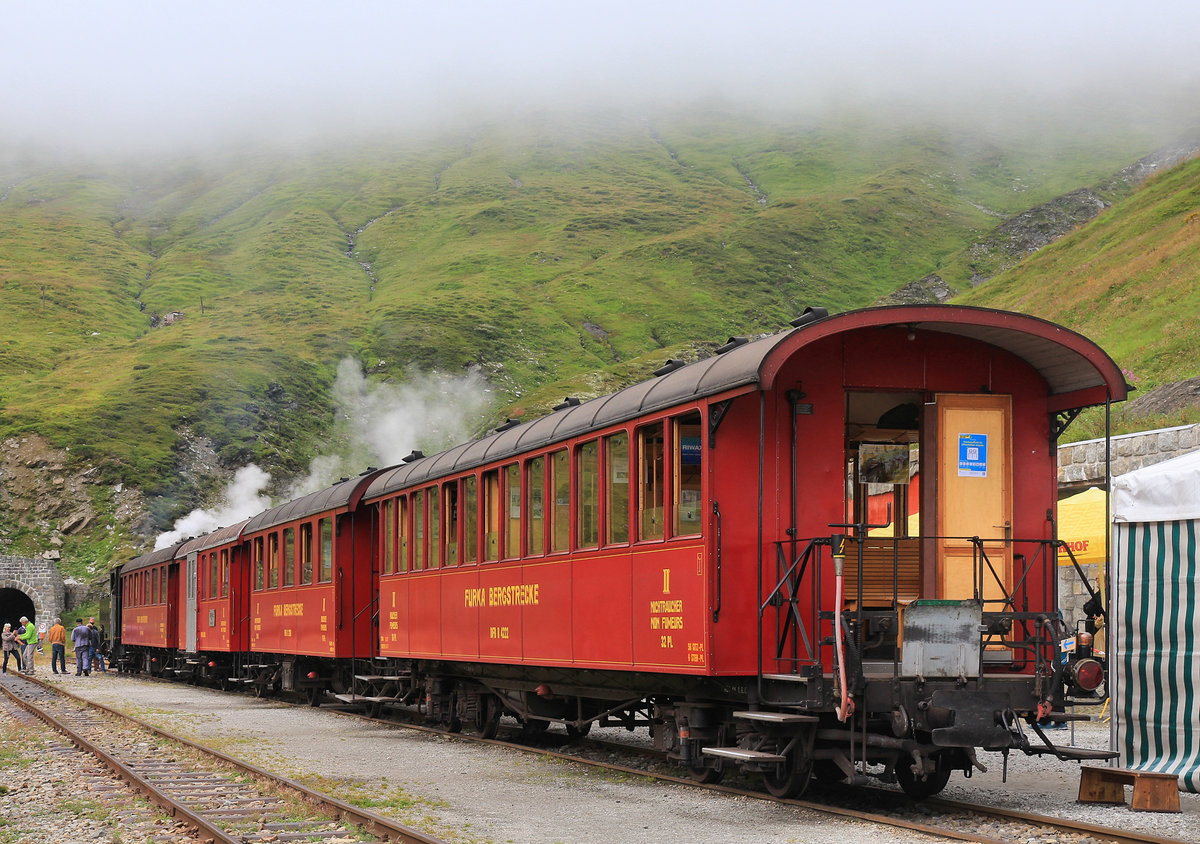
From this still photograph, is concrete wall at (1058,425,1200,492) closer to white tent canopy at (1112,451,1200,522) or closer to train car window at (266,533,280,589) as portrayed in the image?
white tent canopy at (1112,451,1200,522)

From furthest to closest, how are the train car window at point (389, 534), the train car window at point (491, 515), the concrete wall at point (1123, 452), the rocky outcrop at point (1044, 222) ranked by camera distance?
A: 1. the rocky outcrop at point (1044, 222)
2. the train car window at point (389, 534)
3. the concrete wall at point (1123, 452)
4. the train car window at point (491, 515)

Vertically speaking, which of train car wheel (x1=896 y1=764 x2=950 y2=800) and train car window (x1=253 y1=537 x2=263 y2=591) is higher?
train car window (x1=253 y1=537 x2=263 y2=591)

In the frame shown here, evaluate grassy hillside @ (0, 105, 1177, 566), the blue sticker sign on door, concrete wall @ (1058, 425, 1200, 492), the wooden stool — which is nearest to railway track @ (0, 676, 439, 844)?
the blue sticker sign on door

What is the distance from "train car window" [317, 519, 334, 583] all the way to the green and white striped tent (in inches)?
501

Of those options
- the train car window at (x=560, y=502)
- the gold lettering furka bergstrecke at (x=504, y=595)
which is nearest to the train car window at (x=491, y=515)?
the gold lettering furka bergstrecke at (x=504, y=595)

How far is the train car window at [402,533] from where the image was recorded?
60.0 feet

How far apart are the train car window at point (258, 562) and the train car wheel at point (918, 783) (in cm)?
1713

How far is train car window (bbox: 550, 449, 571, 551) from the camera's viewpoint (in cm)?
1279

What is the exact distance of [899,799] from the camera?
10.8m

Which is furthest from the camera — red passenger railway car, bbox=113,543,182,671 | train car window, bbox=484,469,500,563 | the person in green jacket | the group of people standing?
the person in green jacket

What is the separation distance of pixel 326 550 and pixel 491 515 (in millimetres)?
7115

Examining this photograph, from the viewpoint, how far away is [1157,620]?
10.7 m

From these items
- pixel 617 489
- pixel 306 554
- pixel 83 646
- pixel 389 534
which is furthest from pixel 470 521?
pixel 83 646

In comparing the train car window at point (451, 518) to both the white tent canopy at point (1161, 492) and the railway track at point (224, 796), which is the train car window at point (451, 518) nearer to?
the railway track at point (224, 796)
